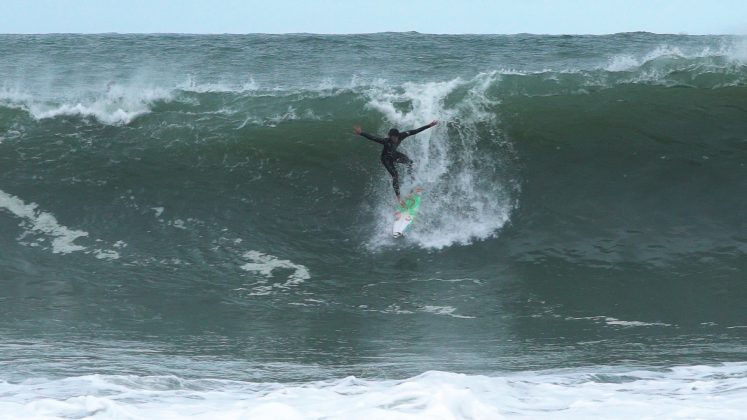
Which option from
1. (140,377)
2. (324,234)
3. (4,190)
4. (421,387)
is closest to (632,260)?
(324,234)

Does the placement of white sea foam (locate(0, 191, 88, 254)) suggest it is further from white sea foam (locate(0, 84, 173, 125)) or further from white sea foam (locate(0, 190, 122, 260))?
white sea foam (locate(0, 84, 173, 125))

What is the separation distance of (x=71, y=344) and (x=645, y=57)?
12.3m

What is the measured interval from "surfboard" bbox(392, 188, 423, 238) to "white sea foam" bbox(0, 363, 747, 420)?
5030 mm

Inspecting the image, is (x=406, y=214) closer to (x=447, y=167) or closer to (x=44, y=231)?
(x=447, y=167)

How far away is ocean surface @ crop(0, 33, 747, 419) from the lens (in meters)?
7.43

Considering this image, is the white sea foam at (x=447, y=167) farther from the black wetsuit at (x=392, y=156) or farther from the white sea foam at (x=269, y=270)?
the white sea foam at (x=269, y=270)

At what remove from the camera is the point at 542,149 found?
48.2 feet

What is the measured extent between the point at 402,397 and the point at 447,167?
25.4 feet

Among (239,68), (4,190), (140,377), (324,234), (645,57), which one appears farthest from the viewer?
(239,68)

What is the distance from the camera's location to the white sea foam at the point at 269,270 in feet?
38.4

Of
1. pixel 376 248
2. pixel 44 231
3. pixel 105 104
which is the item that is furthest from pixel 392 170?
pixel 105 104

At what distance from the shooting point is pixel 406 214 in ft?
42.6

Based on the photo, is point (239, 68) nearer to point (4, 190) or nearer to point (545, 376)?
point (4, 190)

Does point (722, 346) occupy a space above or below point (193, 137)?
below
